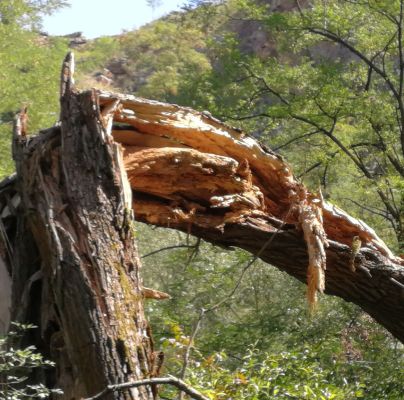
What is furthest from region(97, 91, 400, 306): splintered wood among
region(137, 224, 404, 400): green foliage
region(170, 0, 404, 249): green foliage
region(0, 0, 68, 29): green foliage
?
region(0, 0, 68, 29): green foliage

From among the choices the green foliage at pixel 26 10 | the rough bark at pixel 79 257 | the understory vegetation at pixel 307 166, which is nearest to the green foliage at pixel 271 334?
the understory vegetation at pixel 307 166

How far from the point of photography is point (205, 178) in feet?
18.5

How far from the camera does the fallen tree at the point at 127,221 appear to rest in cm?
419

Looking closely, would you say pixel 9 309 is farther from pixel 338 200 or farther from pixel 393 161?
pixel 338 200

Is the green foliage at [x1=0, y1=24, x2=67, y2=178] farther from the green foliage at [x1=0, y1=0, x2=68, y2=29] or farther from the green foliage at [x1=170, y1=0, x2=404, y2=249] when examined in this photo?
the green foliage at [x1=170, y1=0, x2=404, y2=249]

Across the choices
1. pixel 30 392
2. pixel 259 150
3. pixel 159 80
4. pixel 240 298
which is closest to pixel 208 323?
pixel 240 298

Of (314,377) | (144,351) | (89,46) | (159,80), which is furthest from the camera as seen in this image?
(89,46)

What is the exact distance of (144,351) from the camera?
13.6 ft

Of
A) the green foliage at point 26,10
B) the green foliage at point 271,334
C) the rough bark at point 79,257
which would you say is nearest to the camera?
the rough bark at point 79,257

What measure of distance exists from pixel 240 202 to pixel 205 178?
0.24 metres

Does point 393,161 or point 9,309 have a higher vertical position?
point 393,161

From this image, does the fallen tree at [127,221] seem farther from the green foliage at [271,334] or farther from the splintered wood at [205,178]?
the green foliage at [271,334]

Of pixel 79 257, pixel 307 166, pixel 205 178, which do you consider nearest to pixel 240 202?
pixel 205 178

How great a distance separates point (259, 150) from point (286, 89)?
9.91 meters
